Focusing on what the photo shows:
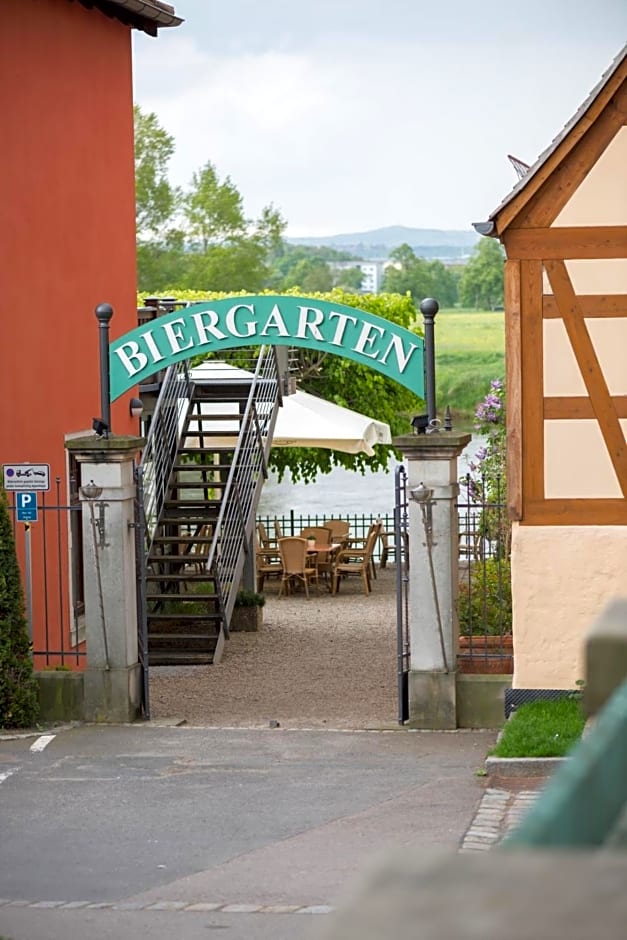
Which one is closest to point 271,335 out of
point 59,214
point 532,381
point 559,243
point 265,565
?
point 532,381

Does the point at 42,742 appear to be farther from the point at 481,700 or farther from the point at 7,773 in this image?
the point at 481,700

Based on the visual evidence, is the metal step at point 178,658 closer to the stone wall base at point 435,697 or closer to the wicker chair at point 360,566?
the stone wall base at point 435,697

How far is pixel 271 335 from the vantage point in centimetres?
1218

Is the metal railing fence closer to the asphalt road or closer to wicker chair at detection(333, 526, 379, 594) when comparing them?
wicker chair at detection(333, 526, 379, 594)

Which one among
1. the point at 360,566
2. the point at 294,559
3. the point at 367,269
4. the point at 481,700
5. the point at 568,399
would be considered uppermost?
the point at 367,269

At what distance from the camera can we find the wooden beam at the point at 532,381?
35.6 feet

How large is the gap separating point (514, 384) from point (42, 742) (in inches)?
171

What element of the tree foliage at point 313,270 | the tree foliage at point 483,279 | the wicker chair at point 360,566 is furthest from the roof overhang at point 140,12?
the tree foliage at point 313,270

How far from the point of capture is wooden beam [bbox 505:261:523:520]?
10.9 m

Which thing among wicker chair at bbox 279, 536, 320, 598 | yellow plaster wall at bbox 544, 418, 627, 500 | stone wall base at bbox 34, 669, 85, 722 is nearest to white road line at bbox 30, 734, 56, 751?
stone wall base at bbox 34, 669, 85, 722

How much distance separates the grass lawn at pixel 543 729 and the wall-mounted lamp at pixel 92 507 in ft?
11.3

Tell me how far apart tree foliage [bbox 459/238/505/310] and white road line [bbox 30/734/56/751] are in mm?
110450

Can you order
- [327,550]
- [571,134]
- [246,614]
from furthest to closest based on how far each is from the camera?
1. [327,550]
2. [246,614]
3. [571,134]

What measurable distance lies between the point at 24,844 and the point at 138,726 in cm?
348
